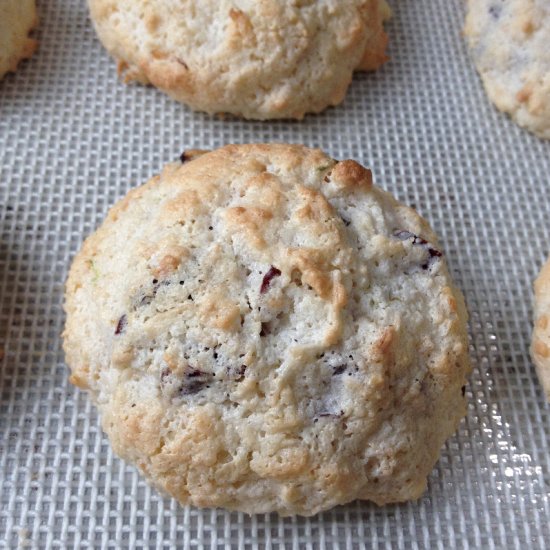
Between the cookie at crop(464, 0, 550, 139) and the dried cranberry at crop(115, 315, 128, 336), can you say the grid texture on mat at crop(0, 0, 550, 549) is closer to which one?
the cookie at crop(464, 0, 550, 139)

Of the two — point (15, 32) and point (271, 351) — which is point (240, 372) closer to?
point (271, 351)

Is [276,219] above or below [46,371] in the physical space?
above

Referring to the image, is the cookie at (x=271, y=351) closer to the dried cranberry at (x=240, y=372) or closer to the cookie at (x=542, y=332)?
the dried cranberry at (x=240, y=372)

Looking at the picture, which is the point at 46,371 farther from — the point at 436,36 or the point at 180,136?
the point at 436,36

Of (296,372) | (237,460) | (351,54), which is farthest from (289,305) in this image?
(351,54)

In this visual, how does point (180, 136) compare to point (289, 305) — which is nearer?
point (289, 305)

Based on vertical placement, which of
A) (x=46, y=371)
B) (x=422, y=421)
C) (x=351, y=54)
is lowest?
(x=46, y=371)

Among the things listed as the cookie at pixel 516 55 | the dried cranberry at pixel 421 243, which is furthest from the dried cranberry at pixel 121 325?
the cookie at pixel 516 55
